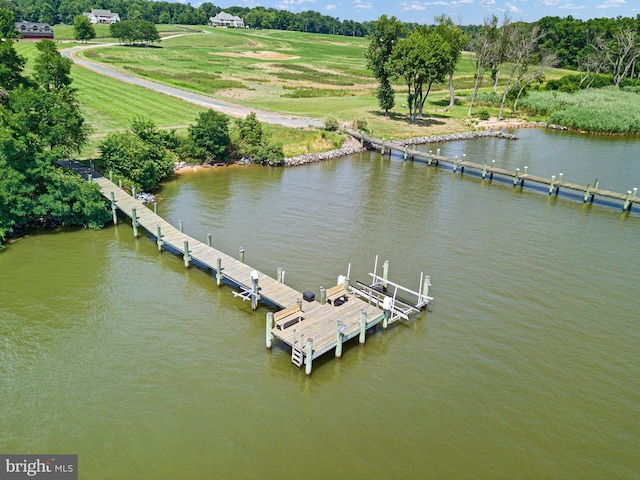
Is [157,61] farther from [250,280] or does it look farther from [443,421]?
[443,421]

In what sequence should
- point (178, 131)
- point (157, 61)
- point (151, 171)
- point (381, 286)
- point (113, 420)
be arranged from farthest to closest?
point (157, 61)
point (178, 131)
point (151, 171)
point (381, 286)
point (113, 420)

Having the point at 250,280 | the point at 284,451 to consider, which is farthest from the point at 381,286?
the point at 284,451

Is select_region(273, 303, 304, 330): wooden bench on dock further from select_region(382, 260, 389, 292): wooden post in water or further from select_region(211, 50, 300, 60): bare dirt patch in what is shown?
select_region(211, 50, 300, 60): bare dirt patch

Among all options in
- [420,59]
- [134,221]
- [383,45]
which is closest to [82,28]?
[383,45]

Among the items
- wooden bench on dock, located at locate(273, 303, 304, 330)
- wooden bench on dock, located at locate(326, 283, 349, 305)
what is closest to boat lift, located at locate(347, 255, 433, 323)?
wooden bench on dock, located at locate(326, 283, 349, 305)

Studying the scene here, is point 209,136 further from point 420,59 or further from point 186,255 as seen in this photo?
point 420,59

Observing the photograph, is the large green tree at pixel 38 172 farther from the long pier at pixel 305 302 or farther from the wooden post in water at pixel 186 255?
the wooden post in water at pixel 186 255

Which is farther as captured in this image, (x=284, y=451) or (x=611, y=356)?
(x=611, y=356)

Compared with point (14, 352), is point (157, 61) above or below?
above
